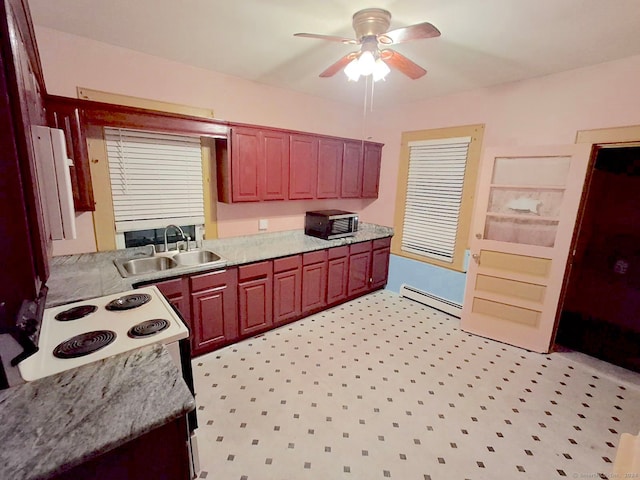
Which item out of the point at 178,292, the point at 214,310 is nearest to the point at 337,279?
the point at 214,310

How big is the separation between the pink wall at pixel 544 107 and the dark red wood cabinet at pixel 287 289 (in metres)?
2.39

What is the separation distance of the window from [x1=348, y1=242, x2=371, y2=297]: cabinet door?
56cm

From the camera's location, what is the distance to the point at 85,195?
2.17 metres

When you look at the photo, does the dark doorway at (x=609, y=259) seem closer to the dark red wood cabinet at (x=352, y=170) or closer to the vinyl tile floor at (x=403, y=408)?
the vinyl tile floor at (x=403, y=408)

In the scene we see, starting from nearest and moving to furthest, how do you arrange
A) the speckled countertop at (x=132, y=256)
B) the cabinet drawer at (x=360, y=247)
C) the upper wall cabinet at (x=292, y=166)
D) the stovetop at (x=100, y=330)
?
the stovetop at (x=100, y=330) < the speckled countertop at (x=132, y=256) < the upper wall cabinet at (x=292, y=166) < the cabinet drawer at (x=360, y=247)

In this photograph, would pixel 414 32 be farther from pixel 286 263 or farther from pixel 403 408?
pixel 403 408

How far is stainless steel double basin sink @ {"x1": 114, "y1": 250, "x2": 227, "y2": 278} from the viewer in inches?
98.6

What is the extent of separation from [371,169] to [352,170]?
0.39m

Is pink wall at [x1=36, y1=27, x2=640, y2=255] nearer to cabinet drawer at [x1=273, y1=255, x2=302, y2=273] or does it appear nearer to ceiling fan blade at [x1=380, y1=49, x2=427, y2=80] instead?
cabinet drawer at [x1=273, y1=255, x2=302, y2=273]

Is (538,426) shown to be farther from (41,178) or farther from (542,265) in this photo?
(41,178)

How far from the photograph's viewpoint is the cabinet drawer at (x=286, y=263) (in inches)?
115

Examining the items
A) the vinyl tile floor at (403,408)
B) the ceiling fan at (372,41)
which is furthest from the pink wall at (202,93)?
the ceiling fan at (372,41)

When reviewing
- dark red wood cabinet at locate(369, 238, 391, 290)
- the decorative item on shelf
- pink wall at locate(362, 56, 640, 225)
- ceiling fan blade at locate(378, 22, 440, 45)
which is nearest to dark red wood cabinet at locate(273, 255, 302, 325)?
dark red wood cabinet at locate(369, 238, 391, 290)

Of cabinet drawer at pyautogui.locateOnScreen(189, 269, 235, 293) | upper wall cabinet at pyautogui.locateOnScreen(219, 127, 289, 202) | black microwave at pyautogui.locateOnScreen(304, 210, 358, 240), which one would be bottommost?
cabinet drawer at pyautogui.locateOnScreen(189, 269, 235, 293)
